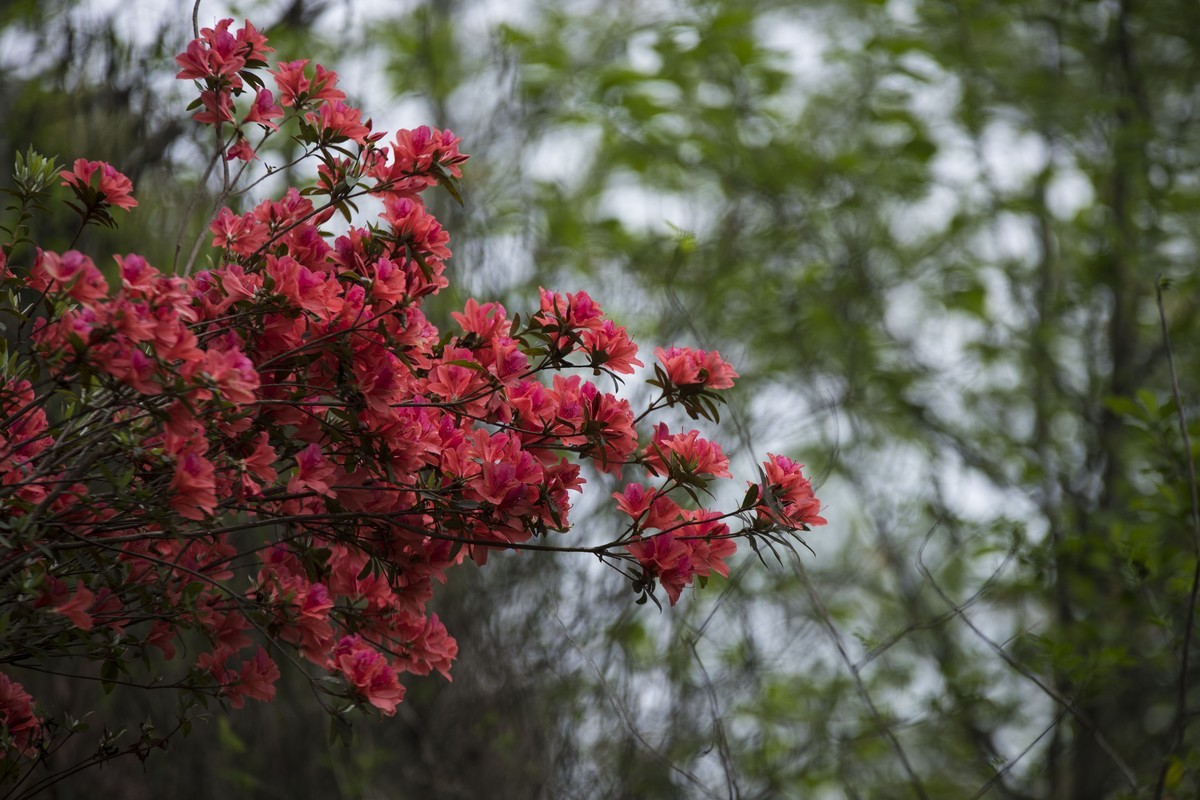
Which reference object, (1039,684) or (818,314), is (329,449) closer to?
(1039,684)

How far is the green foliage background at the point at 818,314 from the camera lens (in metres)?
3.49

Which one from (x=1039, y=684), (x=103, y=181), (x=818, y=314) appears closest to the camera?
(x=103, y=181)

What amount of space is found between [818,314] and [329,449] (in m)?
3.30

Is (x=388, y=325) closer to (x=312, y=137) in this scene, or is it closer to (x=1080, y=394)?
(x=312, y=137)

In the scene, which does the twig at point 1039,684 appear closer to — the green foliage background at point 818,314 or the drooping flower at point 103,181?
the green foliage background at point 818,314

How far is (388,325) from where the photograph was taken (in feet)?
5.26

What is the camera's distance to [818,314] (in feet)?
15.3

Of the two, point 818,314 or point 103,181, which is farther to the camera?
point 818,314

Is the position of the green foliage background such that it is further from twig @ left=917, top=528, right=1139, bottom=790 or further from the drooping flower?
the drooping flower

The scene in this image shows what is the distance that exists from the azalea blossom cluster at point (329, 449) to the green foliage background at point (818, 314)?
147 cm

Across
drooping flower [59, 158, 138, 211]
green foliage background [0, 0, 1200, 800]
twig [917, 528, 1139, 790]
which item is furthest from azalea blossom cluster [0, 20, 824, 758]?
green foliage background [0, 0, 1200, 800]

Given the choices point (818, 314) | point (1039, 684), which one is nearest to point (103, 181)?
point (1039, 684)

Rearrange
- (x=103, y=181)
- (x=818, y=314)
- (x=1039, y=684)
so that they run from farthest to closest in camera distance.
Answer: (x=818, y=314)
(x=1039, y=684)
(x=103, y=181)

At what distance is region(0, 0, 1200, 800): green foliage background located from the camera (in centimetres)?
349
